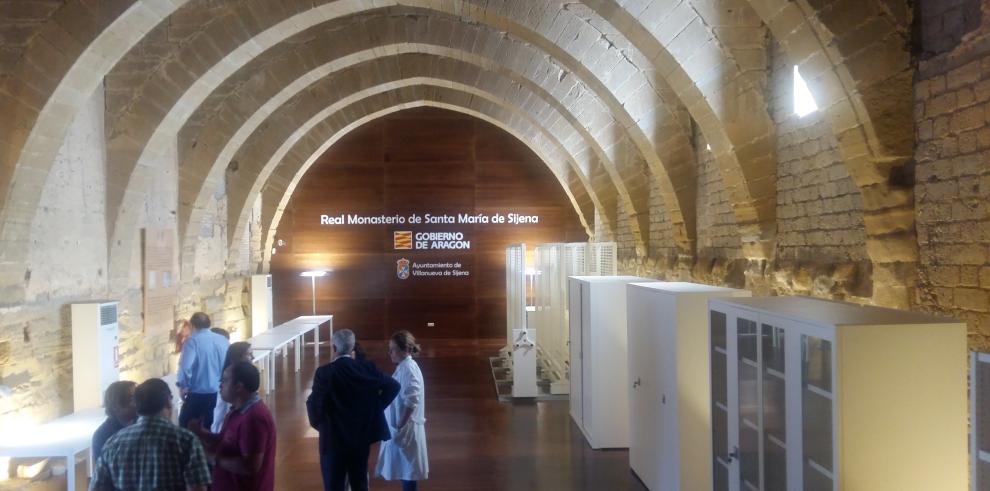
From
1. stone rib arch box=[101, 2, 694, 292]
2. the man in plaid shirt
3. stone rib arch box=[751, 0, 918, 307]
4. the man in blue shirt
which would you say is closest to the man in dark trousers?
the man in plaid shirt

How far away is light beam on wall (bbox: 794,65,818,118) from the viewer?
6.04 m

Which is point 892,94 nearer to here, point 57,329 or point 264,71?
point 57,329

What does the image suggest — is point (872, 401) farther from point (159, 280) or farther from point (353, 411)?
point (159, 280)

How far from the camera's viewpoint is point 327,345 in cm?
1529

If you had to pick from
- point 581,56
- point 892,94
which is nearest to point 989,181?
point 892,94

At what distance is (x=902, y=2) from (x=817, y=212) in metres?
1.92

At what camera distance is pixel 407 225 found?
1617 cm

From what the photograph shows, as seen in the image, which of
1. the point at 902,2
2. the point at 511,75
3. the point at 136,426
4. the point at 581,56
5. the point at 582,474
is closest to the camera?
the point at 136,426

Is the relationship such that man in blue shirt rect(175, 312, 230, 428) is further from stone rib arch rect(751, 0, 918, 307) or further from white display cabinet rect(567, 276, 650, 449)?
stone rib arch rect(751, 0, 918, 307)

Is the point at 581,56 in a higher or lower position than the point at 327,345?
higher

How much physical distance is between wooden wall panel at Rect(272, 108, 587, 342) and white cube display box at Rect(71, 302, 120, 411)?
9044 mm

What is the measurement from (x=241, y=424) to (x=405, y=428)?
1585mm

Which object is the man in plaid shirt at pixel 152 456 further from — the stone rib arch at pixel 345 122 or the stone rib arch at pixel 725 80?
the stone rib arch at pixel 345 122

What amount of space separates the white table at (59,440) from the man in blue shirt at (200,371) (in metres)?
0.69
